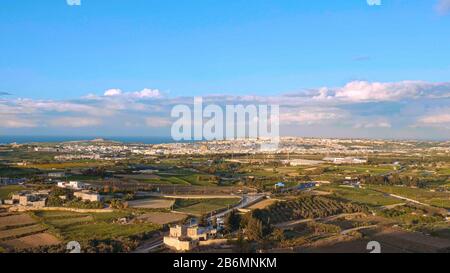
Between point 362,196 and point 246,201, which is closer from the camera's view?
point 246,201

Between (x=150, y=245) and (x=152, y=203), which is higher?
(x=152, y=203)

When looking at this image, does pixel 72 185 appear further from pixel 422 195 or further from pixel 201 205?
pixel 422 195

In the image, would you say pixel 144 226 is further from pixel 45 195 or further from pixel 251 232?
pixel 45 195

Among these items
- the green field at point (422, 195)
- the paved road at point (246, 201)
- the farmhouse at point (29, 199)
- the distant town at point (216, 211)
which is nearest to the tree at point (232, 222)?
the distant town at point (216, 211)

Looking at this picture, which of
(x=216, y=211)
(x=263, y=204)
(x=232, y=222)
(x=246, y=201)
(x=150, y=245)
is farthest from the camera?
(x=246, y=201)

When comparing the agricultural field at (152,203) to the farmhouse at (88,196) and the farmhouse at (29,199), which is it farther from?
the farmhouse at (29,199)

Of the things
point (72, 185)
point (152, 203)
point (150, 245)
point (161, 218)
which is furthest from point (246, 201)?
point (150, 245)

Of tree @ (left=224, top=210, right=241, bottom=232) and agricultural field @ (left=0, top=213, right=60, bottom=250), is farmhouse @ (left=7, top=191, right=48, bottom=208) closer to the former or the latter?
agricultural field @ (left=0, top=213, right=60, bottom=250)
